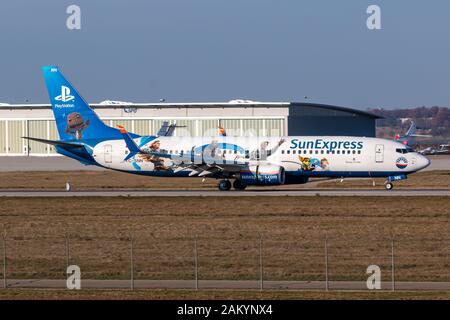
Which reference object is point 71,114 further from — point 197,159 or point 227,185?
point 227,185

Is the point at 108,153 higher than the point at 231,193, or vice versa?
the point at 108,153

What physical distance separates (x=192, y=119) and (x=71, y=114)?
46.4m

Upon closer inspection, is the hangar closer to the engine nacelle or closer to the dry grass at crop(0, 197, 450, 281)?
the engine nacelle

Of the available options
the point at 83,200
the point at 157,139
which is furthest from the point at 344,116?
the point at 83,200

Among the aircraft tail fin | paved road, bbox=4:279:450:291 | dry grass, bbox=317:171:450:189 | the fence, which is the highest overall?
the aircraft tail fin

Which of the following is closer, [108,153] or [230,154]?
[230,154]

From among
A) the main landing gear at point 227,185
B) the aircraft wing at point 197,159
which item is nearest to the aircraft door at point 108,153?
the aircraft wing at point 197,159

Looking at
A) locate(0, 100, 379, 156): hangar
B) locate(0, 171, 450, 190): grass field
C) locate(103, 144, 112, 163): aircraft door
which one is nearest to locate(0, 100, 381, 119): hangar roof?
locate(0, 100, 379, 156): hangar

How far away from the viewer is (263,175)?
65.7m

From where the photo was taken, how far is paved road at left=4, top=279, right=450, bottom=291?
98.9 feet

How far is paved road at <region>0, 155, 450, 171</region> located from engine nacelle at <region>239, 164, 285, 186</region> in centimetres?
4063

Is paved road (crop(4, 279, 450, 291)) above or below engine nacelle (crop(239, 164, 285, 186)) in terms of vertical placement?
below

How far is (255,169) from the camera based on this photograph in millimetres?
66000
